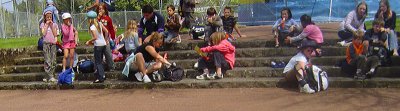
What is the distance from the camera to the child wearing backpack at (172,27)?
33.5ft

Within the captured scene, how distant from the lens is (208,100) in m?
6.87

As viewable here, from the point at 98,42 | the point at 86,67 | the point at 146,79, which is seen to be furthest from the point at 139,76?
the point at 86,67

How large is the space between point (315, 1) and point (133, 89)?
17756 mm

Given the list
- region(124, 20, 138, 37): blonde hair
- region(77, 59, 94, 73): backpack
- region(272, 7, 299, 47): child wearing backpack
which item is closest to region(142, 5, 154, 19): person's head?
region(124, 20, 138, 37): blonde hair

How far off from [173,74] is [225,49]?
3.84ft

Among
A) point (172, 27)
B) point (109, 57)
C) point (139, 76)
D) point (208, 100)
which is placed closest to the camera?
point (208, 100)

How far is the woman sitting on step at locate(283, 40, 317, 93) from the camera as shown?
712 centimetres

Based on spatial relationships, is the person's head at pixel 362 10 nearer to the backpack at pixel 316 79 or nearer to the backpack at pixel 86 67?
the backpack at pixel 316 79

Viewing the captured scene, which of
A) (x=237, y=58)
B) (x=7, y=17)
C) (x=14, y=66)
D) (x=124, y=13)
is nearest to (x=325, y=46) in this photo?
(x=237, y=58)

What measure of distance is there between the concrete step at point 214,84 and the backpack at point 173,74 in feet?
0.41

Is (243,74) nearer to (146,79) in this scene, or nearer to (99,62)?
(146,79)

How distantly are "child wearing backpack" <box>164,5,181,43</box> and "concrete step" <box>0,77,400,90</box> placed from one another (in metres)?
2.11

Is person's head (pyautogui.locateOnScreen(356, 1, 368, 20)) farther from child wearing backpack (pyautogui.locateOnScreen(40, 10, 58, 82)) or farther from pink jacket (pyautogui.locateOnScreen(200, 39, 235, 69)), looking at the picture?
child wearing backpack (pyautogui.locateOnScreen(40, 10, 58, 82))

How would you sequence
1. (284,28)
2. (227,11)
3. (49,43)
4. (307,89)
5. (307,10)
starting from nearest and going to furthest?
(307,89) → (49,43) → (284,28) → (227,11) → (307,10)
